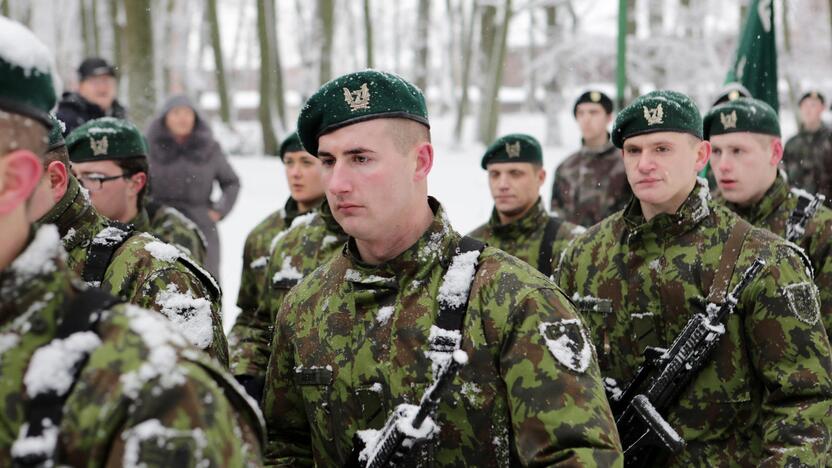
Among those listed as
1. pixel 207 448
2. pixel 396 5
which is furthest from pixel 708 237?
pixel 396 5

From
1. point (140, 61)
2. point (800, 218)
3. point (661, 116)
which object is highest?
point (140, 61)

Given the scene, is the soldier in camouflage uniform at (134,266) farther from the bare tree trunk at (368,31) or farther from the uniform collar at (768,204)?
the bare tree trunk at (368,31)

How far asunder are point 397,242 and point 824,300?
261 cm

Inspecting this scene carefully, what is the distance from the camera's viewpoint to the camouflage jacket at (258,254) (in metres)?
5.64

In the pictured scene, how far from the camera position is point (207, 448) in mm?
1526

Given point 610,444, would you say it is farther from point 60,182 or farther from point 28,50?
point 60,182

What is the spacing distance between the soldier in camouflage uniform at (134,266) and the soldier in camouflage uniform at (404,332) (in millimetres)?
574

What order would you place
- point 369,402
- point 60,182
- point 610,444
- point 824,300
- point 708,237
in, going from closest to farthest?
1. point 610,444
2. point 369,402
3. point 60,182
4. point 708,237
5. point 824,300

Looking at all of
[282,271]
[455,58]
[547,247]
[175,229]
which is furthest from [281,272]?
[455,58]

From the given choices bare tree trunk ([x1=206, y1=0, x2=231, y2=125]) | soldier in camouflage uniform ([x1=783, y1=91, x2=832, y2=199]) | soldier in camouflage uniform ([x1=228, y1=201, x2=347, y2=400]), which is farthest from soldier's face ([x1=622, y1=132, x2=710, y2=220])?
bare tree trunk ([x1=206, y1=0, x2=231, y2=125])

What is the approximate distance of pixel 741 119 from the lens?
16.1ft

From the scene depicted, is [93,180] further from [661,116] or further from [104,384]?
[104,384]

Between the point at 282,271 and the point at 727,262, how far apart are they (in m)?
2.31

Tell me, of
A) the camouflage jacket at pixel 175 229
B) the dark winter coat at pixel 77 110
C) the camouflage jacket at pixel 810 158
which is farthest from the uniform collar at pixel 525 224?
the camouflage jacket at pixel 810 158
